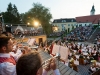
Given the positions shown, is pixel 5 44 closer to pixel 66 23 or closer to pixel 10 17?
pixel 10 17

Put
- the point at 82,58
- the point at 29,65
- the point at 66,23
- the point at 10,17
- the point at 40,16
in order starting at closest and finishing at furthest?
the point at 29,65 < the point at 82,58 < the point at 40,16 < the point at 10,17 < the point at 66,23

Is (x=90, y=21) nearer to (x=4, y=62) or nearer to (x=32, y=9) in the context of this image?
(x=32, y=9)

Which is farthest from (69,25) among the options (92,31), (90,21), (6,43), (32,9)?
(6,43)

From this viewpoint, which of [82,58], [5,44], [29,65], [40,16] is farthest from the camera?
[40,16]

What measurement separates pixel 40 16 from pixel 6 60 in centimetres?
3724

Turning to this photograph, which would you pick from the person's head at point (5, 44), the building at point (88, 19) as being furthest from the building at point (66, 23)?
the person's head at point (5, 44)

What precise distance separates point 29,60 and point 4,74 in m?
0.96

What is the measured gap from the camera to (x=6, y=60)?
2475 millimetres

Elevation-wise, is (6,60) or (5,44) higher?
(5,44)

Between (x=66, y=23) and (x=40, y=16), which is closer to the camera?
(x=40, y=16)

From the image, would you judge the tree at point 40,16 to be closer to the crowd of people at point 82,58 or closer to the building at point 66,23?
the crowd of people at point 82,58

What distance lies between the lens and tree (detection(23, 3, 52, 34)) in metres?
38.7

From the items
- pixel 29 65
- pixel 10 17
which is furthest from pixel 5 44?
pixel 10 17

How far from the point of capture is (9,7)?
5444 centimetres
